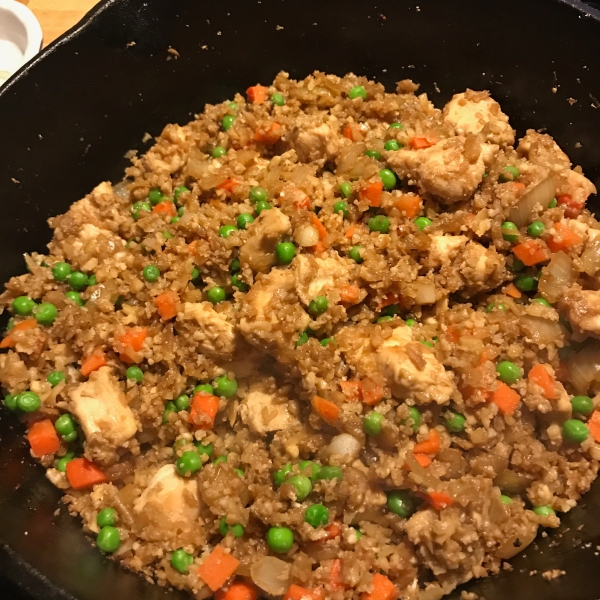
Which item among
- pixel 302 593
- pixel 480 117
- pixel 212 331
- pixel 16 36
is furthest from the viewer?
pixel 16 36

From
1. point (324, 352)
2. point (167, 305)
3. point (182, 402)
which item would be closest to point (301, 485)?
point (324, 352)

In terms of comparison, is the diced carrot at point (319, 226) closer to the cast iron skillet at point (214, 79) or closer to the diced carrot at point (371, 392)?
the diced carrot at point (371, 392)

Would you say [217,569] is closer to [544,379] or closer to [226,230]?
[226,230]

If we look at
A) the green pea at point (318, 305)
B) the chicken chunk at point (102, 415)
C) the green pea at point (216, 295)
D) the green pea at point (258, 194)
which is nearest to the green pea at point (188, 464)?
the chicken chunk at point (102, 415)

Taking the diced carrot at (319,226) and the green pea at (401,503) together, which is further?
the diced carrot at (319,226)

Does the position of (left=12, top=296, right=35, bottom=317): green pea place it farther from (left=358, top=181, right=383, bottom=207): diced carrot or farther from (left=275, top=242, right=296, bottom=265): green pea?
(left=358, top=181, right=383, bottom=207): diced carrot

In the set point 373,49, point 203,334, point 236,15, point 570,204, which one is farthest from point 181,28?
point 570,204

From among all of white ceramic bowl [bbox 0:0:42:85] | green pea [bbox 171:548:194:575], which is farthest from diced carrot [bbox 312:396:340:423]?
white ceramic bowl [bbox 0:0:42:85]

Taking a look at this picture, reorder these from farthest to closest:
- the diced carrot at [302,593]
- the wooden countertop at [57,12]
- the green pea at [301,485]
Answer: the wooden countertop at [57,12] < the green pea at [301,485] < the diced carrot at [302,593]
